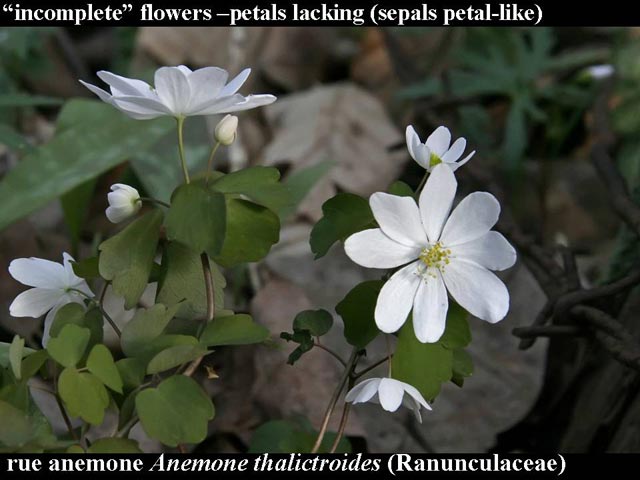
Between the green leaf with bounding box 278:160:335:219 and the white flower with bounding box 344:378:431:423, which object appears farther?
the green leaf with bounding box 278:160:335:219

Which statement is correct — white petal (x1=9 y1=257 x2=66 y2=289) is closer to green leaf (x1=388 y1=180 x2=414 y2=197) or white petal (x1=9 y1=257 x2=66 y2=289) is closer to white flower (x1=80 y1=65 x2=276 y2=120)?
white flower (x1=80 y1=65 x2=276 y2=120)

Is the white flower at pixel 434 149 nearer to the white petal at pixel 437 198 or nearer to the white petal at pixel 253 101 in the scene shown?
the white petal at pixel 437 198

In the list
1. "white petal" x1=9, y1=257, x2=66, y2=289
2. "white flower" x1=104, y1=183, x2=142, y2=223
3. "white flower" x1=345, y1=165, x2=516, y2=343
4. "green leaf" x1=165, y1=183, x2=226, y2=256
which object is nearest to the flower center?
"white flower" x1=345, y1=165, x2=516, y2=343
